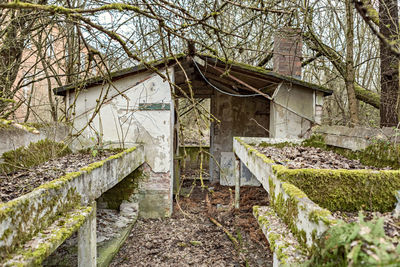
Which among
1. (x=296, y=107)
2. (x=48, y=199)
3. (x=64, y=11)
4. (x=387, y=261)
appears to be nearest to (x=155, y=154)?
(x=296, y=107)

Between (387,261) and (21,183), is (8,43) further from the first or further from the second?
(387,261)

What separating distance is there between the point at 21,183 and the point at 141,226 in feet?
12.1

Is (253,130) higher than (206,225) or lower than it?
higher

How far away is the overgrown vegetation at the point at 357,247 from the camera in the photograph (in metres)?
1.05

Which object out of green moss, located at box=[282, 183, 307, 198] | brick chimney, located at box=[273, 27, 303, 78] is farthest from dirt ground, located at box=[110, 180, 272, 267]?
brick chimney, located at box=[273, 27, 303, 78]

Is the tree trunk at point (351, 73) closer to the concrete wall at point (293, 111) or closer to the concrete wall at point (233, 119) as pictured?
the concrete wall at point (293, 111)

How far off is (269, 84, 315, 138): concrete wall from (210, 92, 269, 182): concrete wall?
3.55 meters

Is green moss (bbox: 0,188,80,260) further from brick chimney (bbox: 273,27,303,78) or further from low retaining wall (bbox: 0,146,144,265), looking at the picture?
brick chimney (bbox: 273,27,303,78)

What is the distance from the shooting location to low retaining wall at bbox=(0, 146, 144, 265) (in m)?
1.86

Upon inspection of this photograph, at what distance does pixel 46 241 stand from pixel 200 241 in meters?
4.13

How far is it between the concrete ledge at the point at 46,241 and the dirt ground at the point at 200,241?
1.69m

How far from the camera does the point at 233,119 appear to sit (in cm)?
1045

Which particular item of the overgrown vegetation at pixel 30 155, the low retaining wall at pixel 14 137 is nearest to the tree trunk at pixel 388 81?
the overgrown vegetation at pixel 30 155

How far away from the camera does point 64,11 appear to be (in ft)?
6.15
